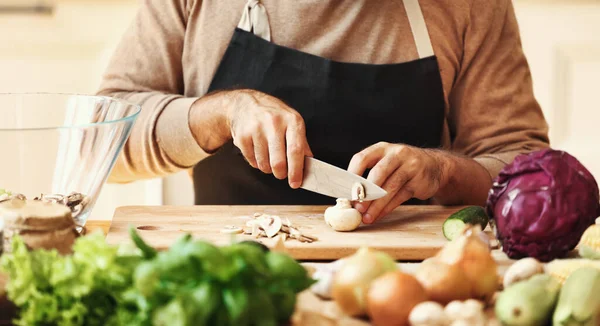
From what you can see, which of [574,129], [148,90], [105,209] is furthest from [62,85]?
[574,129]

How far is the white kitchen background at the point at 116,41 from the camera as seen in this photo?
110 inches

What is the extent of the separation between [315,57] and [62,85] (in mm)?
1393

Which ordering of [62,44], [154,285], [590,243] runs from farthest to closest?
[62,44] < [590,243] < [154,285]

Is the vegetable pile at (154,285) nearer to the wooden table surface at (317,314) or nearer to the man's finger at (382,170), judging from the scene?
the wooden table surface at (317,314)

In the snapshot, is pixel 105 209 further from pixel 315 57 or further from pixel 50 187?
pixel 50 187

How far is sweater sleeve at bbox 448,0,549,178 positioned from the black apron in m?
0.09

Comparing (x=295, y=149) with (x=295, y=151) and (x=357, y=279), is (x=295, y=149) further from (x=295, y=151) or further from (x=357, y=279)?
(x=357, y=279)

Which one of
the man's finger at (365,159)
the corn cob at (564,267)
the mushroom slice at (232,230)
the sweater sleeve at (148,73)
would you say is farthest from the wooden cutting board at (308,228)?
the corn cob at (564,267)

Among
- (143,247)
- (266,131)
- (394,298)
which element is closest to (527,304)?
(394,298)

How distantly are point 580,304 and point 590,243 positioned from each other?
1.09 ft

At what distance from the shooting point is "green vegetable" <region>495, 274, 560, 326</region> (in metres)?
0.90

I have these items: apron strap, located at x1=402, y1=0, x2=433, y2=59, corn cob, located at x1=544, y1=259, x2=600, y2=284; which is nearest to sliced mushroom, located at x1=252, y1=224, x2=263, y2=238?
corn cob, located at x1=544, y1=259, x2=600, y2=284

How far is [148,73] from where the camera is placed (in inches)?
73.2

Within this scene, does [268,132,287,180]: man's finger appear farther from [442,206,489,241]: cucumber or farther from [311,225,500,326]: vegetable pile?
[311,225,500,326]: vegetable pile
